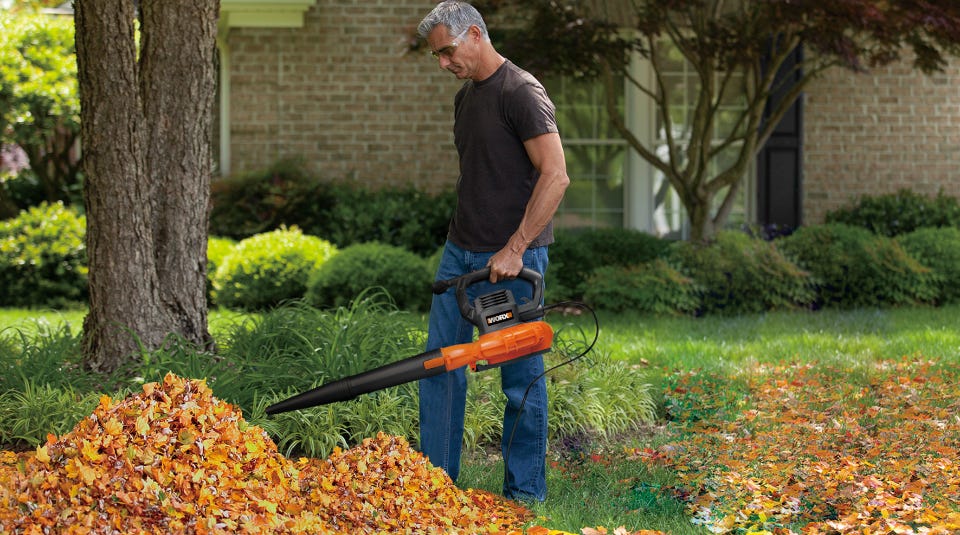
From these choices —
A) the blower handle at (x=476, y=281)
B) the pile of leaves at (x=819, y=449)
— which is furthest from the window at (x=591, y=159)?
the blower handle at (x=476, y=281)

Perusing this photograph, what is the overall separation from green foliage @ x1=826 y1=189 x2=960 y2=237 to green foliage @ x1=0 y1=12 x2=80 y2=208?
8.27m

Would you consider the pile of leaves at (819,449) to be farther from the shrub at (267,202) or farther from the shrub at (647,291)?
the shrub at (267,202)

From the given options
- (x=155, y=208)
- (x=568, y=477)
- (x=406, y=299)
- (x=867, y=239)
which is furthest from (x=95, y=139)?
(x=867, y=239)

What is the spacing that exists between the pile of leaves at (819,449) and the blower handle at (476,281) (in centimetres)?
95

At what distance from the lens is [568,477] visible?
470cm

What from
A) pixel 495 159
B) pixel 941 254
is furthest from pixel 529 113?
pixel 941 254

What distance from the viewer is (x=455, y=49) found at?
3.91 m

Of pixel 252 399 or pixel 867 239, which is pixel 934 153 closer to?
pixel 867 239

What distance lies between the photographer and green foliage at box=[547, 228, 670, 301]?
1034 centimetres

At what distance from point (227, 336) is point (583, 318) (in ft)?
12.7

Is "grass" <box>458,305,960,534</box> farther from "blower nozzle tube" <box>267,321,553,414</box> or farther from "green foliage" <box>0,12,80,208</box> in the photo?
"green foliage" <box>0,12,80,208</box>

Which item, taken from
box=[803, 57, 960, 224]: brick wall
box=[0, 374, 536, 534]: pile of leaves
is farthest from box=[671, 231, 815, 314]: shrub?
box=[0, 374, 536, 534]: pile of leaves

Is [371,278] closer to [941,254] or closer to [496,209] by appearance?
[941,254]

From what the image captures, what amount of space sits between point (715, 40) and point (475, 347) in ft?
24.1
